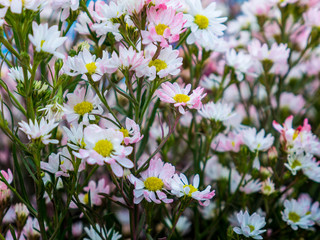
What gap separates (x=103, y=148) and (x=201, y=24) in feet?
0.84

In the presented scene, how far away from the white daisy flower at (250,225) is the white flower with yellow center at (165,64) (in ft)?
0.79

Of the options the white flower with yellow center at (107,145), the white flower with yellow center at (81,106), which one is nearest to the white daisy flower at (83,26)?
the white flower with yellow center at (81,106)

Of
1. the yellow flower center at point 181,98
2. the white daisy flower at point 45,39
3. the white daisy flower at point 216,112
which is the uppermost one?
the white daisy flower at point 45,39

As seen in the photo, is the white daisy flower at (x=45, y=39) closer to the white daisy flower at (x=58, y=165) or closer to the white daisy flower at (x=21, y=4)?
the white daisy flower at (x=21, y=4)

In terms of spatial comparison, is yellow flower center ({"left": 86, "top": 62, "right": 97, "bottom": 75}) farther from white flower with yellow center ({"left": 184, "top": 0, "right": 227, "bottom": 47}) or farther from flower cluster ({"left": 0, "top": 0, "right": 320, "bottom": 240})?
white flower with yellow center ({"left": 184, "top": 0, "right": 227, "bottom": 47})

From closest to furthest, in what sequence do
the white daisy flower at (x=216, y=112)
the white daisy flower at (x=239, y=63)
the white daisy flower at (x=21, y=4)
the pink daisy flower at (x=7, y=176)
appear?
the white daisy flower at (x=21, y=4), the pink daisy flower at (x=7, y=176), the white daisy flower at (x=216, y=112), the white daisy flower at (x=239, y=63)

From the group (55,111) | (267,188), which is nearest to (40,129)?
(55,111)

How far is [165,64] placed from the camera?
48 cm

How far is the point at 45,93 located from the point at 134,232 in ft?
0.76

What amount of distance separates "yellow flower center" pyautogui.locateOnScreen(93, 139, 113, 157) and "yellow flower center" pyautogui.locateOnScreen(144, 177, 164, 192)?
88 millimetres

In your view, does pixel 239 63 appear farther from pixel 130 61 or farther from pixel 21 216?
pixel 21 216

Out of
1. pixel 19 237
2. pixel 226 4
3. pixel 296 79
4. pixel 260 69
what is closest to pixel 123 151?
pixel 19 237

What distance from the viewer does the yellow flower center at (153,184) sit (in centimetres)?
48

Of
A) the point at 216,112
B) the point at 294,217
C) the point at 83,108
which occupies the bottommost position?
the point at 294,217
